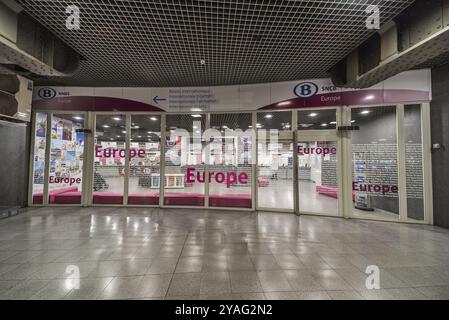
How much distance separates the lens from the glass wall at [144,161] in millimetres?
6152

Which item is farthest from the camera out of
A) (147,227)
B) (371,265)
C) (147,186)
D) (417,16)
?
(147,186)

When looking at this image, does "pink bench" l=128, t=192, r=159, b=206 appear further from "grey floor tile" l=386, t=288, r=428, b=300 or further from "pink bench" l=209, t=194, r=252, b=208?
"grey floor tile" l=386, t=288, r=428, b=300

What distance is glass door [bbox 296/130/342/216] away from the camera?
208 inches

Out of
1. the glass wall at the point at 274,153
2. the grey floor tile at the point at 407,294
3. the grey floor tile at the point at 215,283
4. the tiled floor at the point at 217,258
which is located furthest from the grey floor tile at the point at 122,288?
the glass wall at the point at 274,153

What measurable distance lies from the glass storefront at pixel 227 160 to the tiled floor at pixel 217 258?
3.27ft

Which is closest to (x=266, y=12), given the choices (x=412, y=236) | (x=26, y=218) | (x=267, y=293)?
(x=267, y=293)

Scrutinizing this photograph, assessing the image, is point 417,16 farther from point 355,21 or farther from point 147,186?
point 147,186

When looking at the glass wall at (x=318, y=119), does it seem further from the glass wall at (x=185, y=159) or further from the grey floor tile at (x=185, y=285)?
the grey floor tile at (x=185, y=285)

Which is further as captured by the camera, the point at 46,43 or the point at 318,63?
the point at 318,63

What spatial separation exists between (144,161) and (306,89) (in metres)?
4.86

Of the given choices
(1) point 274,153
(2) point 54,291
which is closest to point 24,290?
(2) point 54,291

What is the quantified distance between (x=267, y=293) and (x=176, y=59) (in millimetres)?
4411

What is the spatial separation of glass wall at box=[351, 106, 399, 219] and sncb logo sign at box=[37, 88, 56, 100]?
26.5 feet
